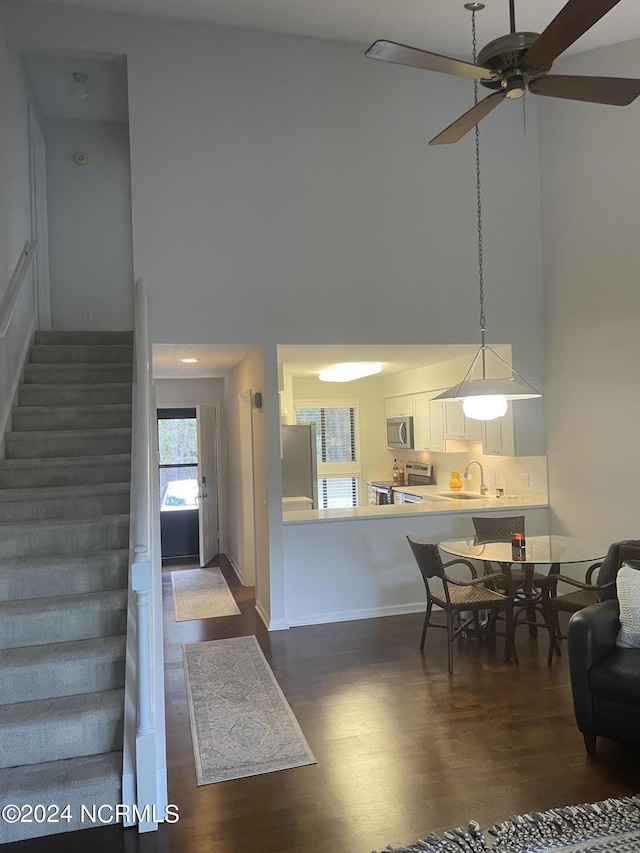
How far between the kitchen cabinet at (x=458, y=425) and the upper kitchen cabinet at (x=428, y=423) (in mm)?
126

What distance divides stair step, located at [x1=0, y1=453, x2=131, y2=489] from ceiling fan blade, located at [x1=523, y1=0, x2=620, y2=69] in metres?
3.13

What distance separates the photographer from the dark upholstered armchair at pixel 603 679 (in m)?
2.78

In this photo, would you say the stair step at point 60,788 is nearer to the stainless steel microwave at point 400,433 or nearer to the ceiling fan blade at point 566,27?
the ceiling fan blade at point 566,27

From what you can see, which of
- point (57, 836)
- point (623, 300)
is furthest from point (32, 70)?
point (57, 836)

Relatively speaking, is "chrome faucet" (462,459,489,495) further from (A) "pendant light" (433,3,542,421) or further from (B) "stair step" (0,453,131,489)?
(B) "stair step" (0,453,131,489)

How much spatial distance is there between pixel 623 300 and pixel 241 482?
417 centimetres

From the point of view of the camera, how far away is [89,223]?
6.55m

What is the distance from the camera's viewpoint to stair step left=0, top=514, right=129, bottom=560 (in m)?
3.23

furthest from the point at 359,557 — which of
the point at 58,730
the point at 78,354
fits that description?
the point at 58,730

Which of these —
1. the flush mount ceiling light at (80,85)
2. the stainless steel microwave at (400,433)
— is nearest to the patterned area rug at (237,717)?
the stainless steel microwave at (400,433)

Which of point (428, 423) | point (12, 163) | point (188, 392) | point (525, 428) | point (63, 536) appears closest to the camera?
point (63, 536)

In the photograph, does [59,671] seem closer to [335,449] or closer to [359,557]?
[359,557]

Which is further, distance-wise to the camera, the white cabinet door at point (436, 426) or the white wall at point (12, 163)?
the white cabinet door at point (436, 426)

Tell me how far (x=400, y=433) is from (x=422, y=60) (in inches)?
228
